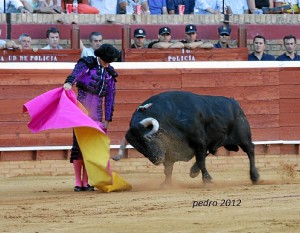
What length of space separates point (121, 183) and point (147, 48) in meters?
3.88

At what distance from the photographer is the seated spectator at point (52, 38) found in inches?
541

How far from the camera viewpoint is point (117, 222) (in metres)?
8.04

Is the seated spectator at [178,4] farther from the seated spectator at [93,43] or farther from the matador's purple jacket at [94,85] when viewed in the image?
the matador's purple jacket at [94,85]

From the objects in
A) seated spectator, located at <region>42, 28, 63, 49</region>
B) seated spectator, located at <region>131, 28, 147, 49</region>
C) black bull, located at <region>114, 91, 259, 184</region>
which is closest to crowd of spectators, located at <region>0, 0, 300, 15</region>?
seated spectator, located at <region>42, 28, 63, 49</region>

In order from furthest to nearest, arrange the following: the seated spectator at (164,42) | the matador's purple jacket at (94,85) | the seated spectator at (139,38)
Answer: the seated spectator at (164,42)
the seated spectator at (139,38)
the matador's purple jacket at (94,85)

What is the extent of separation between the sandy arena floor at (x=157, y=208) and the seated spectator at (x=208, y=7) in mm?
4160

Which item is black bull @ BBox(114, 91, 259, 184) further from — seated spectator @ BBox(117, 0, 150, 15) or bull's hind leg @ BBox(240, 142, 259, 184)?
seated spectator @ BBox(117, 0, 150, 15)

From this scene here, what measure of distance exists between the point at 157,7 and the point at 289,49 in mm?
1933

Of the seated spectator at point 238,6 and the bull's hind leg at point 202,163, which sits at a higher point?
the seated spectator at point 238,6

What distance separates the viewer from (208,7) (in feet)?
50.5

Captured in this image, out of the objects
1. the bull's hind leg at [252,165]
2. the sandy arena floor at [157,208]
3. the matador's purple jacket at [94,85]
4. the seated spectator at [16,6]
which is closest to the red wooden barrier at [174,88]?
the seated spectator at [16,6]

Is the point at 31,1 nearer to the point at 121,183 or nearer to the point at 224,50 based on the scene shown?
the point at 224,50

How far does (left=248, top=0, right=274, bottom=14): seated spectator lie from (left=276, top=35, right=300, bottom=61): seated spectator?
0.94 m

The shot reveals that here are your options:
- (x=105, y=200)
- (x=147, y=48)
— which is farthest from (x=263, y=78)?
(x=105, y=200)
